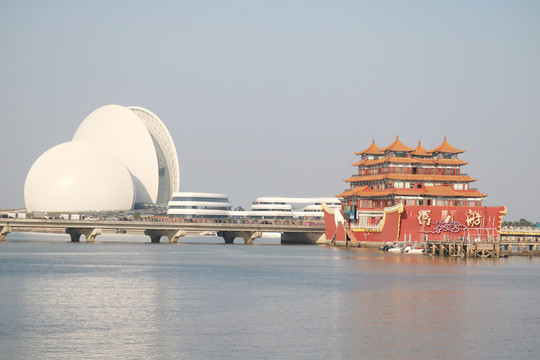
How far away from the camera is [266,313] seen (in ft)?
158

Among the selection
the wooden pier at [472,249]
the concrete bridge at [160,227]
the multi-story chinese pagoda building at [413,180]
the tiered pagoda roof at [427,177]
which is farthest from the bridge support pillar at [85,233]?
the wooden pier at [472,249]

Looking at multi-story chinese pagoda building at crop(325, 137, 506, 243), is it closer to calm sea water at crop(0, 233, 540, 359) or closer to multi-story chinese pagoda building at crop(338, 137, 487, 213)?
multi-story chinese pagoda building at crop(338, 137, 487, 213)

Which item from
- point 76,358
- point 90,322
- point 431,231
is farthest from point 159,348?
point 431,231

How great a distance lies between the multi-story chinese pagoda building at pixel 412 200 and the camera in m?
124

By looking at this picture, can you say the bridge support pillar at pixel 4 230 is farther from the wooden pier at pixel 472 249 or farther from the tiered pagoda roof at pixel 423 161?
the wooden pier at pixel 472 249

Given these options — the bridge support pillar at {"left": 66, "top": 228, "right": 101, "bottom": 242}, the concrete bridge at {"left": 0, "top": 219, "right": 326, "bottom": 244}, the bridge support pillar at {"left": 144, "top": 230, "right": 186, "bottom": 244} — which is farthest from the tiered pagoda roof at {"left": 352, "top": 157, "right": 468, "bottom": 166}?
the bridge support pillar at {"left": 66, "top": 228, "right": 101, "bottom": 242}

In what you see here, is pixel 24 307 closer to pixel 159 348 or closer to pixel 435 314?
pixel 159 348

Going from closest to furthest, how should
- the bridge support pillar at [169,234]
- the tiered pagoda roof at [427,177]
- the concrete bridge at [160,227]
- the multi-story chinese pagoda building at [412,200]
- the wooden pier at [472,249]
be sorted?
the wooden pier at [472,249] < the multi-story chinese pagoda building at [412,200] < the tiered pagoda roof at [427,177] < the concrete bridge at [160,227] < the bridge support pillar at [169,234]

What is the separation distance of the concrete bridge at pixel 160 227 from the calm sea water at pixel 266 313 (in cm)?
5270

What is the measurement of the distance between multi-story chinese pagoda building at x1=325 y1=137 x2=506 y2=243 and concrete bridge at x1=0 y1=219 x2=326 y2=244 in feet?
34.2

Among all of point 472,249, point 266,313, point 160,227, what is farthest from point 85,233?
point 266,313

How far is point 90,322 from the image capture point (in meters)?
43.7

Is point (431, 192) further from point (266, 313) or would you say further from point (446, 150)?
point (266, 313)

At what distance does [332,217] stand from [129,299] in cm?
9316
